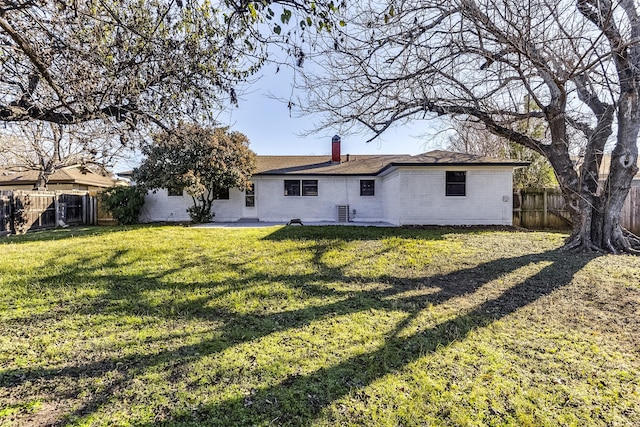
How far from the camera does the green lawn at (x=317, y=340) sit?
2428 millimetres

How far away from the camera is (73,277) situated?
18.4 ft

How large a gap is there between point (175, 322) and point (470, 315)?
12.1 ft

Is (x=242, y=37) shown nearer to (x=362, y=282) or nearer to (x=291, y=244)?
(x=362, y=282)

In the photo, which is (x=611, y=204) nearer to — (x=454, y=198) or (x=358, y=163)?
(x=454, y=198)

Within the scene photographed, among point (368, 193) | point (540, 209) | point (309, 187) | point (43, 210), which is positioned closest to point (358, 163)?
point (368, 193)

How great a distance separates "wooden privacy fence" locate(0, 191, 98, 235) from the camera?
1113 cm

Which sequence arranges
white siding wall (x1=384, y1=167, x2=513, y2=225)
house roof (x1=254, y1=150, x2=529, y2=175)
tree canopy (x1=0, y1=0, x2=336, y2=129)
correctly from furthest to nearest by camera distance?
white siding wall (x1=384, y1=167, x2=513, y2=225) < house roof (x1=254, y1=150, x2=529, y2=175) < tree canopy (x1=0, y1=0, x2=336, y2=129)

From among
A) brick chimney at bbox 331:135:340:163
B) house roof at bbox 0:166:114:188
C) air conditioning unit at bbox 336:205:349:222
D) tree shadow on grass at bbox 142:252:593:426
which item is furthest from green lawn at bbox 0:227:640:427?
house roof at bbox 0:166:114:188

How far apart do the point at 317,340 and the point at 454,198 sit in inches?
436

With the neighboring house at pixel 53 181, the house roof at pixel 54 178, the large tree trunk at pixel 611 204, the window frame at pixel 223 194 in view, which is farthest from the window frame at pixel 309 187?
the house roof at pixel 54 178

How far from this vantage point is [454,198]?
512 inches

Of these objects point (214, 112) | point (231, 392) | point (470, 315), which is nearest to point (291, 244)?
point (214, 112)

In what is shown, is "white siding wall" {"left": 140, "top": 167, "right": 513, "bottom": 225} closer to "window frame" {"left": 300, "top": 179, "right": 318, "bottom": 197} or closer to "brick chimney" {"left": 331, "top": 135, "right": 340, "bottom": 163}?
"window frame" {"left": 300, "top": 179, "right": 318, "bottom": 197}

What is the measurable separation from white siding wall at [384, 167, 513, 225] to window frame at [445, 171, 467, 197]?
115 millimetres
